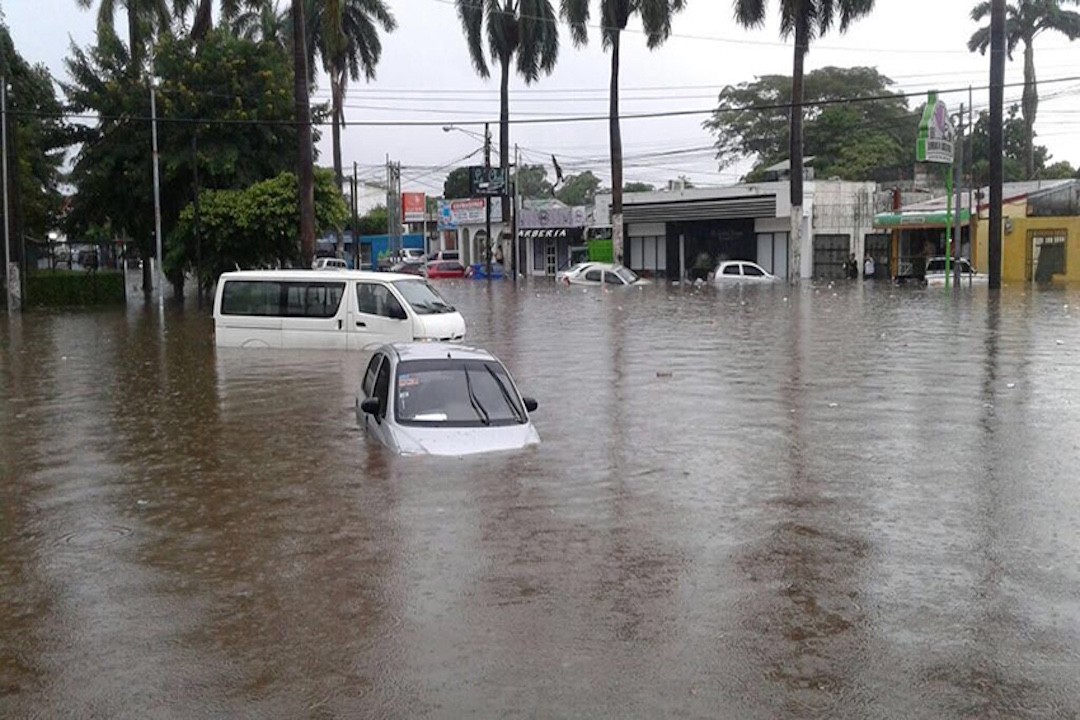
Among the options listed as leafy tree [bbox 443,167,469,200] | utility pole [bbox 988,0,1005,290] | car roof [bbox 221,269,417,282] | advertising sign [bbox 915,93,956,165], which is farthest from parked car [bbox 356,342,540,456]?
leafy tree [bbox 443,167,469,200]

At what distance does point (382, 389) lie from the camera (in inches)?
502

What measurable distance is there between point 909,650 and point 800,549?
212 cm

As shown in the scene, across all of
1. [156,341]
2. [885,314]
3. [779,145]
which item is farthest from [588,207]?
[156,341]

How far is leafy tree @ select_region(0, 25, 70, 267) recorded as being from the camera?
3928cm

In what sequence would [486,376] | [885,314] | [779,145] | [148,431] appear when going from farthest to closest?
[779,145] → [885,314] → [148,431] → [486,376]

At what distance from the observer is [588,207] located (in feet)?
238

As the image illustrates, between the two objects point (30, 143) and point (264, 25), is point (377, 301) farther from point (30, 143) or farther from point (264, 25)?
point (264, 25)

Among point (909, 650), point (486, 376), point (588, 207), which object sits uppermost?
point (588, 207)

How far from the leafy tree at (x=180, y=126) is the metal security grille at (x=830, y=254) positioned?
2756cm

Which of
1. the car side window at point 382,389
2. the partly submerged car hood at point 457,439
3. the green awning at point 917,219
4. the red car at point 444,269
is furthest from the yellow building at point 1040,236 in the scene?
the partly submerged car hood at point 457,439

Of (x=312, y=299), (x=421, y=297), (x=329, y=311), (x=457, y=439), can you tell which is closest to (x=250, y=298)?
(x=312, y=299)

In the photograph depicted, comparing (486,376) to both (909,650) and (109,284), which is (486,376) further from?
(109,284)

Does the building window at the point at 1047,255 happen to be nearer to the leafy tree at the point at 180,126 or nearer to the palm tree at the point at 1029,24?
the palm tree at the point at 1029,24

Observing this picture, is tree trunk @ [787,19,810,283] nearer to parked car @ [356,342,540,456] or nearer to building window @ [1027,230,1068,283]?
building window @ [1027,230,1068,283]
